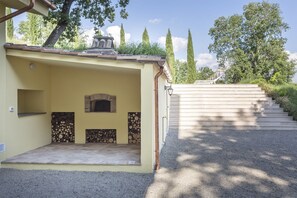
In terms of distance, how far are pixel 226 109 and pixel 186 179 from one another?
412 inches

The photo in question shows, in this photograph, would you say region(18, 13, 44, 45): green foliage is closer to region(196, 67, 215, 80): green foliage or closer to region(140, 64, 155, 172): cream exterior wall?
region(140, 64, 155, 172): cream exterior wall

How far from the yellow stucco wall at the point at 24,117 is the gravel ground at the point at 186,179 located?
1.00 meters

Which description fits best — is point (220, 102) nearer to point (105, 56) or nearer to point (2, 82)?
point (105, 56)

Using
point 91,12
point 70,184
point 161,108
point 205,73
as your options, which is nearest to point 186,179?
point 70,184

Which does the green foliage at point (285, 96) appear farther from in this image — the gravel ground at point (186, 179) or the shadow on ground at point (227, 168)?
the gravel ground at point (186, 179)

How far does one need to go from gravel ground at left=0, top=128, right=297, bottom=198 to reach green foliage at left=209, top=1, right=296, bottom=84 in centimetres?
2437

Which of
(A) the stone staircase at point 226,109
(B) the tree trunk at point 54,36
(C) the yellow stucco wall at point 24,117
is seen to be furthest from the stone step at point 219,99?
(C) the yellow stucco wall at point 24,117

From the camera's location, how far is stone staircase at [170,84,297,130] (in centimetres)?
1404

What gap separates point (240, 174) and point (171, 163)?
1.75 m

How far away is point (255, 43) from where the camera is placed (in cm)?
3134

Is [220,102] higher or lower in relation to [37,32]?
lower

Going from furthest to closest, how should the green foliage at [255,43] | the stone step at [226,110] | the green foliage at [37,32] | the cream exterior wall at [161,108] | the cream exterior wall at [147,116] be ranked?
the green foliage at [255,43], the green foliage at [37,32], the stone step at [226,110], the cream exterior wall at [161,108], the cream exterior wall at [147,116]

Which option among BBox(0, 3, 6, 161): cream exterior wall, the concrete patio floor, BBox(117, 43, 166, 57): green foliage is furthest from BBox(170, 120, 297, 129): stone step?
BBox(0, 3, 6, 161): cream exterior wall

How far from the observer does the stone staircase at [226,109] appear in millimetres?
14039
